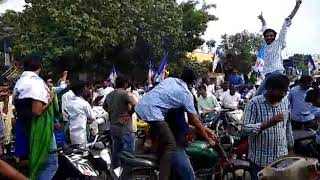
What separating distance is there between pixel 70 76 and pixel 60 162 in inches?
929

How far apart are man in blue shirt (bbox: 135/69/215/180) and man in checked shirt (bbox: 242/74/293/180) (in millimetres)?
1133

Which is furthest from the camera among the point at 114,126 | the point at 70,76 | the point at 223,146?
the point at 70,76

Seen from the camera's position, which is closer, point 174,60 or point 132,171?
point 132,171

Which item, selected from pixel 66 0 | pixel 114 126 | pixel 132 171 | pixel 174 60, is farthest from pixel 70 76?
pixel 132 171

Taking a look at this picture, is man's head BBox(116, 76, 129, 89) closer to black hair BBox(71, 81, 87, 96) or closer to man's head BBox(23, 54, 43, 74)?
black hair BBox(71, 81, 87, 96)

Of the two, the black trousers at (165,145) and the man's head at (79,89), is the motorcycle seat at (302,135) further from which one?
the man's head at (79,89)

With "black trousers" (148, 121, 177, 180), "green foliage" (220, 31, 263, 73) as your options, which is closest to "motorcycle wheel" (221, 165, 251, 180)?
"black trousers" (148, 121, 177, 180)

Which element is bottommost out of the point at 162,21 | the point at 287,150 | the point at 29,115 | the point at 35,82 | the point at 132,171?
the point at 132,171

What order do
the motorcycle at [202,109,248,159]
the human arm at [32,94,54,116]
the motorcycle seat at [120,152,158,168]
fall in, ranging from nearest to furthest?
the human arm at [32,94,54,116], the motorcycle seat at [120,152,158,168], the motorcycle at [202,109,248,159]

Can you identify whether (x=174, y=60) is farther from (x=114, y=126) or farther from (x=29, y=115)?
(x=29, y=115)

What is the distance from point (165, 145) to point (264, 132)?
147 centimetres

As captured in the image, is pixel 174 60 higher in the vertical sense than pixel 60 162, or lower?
higher

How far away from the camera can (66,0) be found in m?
27.7

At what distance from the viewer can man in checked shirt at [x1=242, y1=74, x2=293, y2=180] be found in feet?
14.8
